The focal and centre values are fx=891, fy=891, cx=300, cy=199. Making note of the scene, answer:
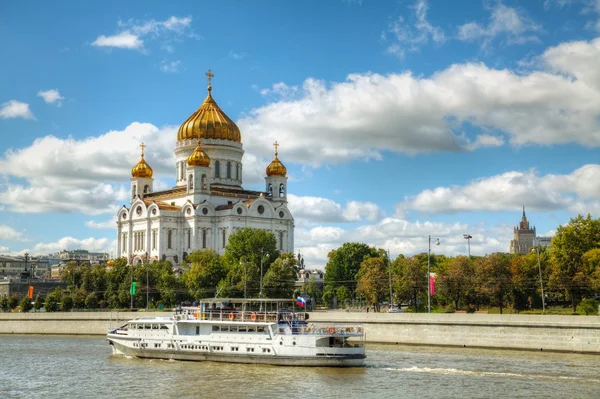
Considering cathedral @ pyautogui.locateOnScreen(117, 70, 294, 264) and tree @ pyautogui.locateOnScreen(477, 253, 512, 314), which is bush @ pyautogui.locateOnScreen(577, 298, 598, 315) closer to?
tree @ pyautogui.locateOnScreen(477, 253, 512, 314)

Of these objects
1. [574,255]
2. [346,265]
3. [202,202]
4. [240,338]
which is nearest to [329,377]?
[240,338]

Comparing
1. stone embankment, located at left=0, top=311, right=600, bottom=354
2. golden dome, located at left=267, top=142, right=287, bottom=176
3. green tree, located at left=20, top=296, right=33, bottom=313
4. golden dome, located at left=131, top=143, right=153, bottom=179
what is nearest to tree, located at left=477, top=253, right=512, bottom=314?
stone embankment, located at left=0, top=311, right=600, bottom=354

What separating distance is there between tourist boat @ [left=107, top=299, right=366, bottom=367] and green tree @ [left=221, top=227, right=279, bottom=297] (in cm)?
2705

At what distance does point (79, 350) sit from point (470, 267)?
30.5 metres

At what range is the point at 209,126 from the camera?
11469 centimetres

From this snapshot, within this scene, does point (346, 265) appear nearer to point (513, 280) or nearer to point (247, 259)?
point (247, 259)

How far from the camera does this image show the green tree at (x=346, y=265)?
9562 cm

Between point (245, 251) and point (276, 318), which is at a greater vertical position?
point (245, 251)

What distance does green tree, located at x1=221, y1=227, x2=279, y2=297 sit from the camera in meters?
84.1

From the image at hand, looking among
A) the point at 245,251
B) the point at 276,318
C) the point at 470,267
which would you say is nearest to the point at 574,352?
the point at 276,318

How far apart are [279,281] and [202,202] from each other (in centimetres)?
2822

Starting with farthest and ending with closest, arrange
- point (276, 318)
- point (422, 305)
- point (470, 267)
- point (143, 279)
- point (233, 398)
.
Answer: point (143, 279)
point (422, 305)
point (470, 267)
point (276, 318)
point (233, 398)

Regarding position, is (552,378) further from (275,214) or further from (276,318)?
(275,214)

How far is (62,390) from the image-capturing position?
39.4 metres
